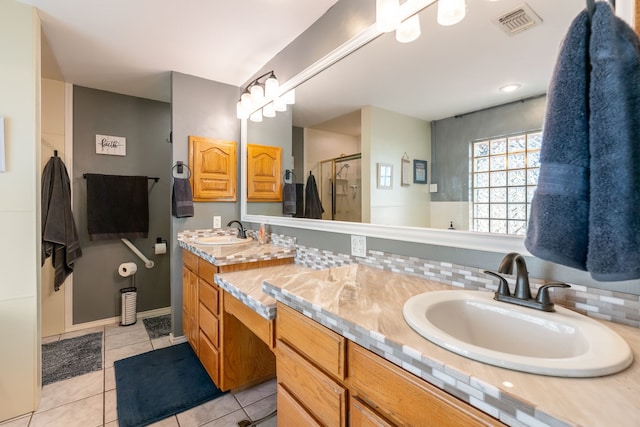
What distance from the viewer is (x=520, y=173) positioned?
0.99 metres

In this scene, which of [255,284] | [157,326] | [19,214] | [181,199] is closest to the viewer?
[255,284]

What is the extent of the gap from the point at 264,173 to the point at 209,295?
119 centimetres

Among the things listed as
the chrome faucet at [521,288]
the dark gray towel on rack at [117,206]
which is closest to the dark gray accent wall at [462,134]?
the chrome faucet at [521,288]

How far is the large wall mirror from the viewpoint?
3.20 feet

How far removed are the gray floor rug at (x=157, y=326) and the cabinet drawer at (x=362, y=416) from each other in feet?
8.30

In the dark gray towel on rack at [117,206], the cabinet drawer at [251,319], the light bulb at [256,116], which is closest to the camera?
the cabinet drawer at [251,319]

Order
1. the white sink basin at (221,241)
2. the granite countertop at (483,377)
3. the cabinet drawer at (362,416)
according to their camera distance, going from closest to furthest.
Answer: the granite countertop at (483,377) → the cabinet drawer at (362,416) → the white sink basin at (221,241)

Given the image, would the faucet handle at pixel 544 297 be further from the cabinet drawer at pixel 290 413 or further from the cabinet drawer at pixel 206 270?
the cabinet drawer at pixel 206 270

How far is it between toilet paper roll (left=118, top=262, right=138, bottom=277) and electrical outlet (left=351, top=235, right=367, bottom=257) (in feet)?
8.21

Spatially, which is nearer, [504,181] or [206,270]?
[504,181]

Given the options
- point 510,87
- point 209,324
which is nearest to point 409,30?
point 510,87

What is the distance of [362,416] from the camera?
0.77 meters

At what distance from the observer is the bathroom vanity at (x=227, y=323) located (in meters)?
1.75

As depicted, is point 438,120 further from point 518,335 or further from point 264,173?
point 264,173
